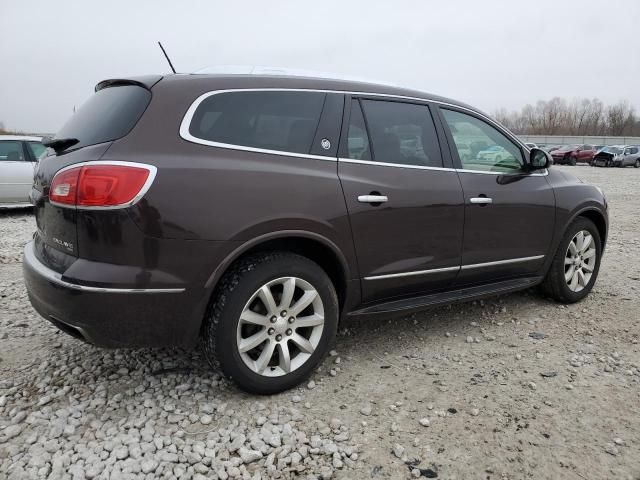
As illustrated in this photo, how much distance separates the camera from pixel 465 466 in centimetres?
224

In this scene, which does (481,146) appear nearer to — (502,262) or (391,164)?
(502,262)

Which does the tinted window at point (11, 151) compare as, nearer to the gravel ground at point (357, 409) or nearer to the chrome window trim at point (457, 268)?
the gravel ground at point (357, 409)

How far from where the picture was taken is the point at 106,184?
2.30 metres

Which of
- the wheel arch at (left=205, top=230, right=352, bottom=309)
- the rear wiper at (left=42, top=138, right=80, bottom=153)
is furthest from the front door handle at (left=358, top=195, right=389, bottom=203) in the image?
the rear wiper at (left=42, top=138, right=80, bottom=153)

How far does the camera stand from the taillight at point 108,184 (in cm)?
230

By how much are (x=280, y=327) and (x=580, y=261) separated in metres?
3.04

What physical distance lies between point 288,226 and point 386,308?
3.07 ft

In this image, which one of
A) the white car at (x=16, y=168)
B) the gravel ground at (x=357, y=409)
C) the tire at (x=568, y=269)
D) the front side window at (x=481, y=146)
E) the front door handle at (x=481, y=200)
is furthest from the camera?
the white car at (x=16, y=168)

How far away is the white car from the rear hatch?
7.41 meters

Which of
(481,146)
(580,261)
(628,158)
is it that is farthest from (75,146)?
(628,158)

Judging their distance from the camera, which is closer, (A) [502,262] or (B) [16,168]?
(A) [502,262]

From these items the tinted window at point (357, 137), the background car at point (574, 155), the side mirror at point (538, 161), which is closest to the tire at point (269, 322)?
the tinted window at point (357, 137)

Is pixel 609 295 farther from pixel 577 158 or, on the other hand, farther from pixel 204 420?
pixel 577 158

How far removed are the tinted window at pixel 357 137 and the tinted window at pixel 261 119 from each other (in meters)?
0.23
